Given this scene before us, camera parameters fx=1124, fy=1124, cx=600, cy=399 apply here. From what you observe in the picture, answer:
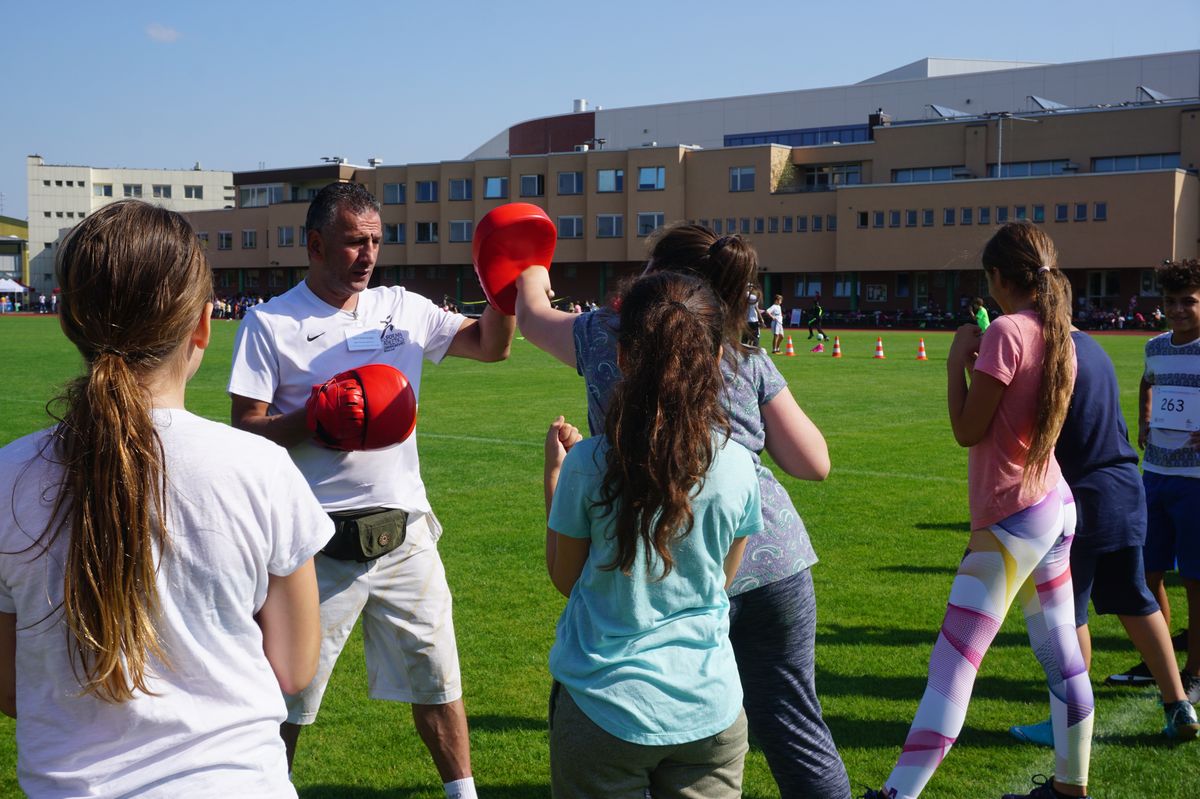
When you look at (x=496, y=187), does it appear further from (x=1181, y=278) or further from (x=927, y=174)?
(x=1181, y=278)

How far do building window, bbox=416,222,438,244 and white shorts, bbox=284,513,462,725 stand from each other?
75.2 m

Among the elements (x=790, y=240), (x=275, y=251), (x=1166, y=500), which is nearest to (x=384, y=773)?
(x=1166, y=500)

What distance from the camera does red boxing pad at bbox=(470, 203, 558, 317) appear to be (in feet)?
12.4

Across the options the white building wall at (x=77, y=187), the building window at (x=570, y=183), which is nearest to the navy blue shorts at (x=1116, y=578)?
the building window at (x=570, y=183)

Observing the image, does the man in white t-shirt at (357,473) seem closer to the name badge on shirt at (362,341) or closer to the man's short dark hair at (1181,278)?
the name badge on shirt at (362,341)

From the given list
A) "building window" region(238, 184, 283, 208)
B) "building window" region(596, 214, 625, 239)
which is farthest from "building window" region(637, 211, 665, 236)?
"building window" region(238, 184, 283, 208)

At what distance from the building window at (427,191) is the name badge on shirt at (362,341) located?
75.7 metres

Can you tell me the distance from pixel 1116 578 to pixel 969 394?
1110mm

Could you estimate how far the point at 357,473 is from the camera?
12.5ft

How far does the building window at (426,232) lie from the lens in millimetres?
77750

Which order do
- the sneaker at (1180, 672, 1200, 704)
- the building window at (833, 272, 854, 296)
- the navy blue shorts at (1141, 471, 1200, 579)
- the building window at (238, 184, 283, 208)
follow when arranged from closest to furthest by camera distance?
the sneaker at (1180, 672, 1200, 704), the navy blue shorts at (1141, 471, 1200, 579), the building window at (833, 272, 854, 296), the building window at (238, 184, 283, 208)

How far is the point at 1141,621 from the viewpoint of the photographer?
437 cm

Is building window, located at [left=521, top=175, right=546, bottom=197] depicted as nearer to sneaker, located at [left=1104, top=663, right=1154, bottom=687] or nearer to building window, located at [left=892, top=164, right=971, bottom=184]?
building window, located at [left=892, top=164, right=971, bottom=184]

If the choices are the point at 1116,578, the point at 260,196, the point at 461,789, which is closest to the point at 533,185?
the point at 260,196
